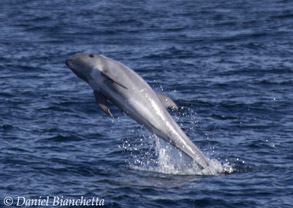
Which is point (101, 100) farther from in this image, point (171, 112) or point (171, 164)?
point (171, 112)

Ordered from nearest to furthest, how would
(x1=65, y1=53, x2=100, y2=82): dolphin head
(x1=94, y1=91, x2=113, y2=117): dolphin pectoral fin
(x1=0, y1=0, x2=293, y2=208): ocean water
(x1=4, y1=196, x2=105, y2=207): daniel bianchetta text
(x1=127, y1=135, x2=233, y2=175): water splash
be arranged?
(x1=4, y1=196, x2=105, y2=207): daniel bianchetta text, (x1=94, y1=91, x2=113, y2=117): dolphin pectoral fin, (x1=65, y1=53, x2=100, y2=82): dolphin head, (x1=0, y1=0, x2=293, y2=208): ocean water, (x1=127, y1=135, x2=233, y2=175): water splash

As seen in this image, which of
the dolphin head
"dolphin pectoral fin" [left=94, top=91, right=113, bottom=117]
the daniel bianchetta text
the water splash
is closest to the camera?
the daniel bianchetta text

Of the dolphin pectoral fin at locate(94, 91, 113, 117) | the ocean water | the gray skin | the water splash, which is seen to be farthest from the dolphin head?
the water splash

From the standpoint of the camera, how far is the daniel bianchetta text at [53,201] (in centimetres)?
1777

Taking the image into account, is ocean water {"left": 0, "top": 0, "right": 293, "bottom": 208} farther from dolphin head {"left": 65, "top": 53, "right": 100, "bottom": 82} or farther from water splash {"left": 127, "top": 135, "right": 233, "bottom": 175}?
dolphin head {"left": 65, "top": 53, "right": 100, "bottom": 82}

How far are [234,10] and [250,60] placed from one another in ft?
63.5

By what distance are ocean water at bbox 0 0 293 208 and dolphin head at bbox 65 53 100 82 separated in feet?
9.16

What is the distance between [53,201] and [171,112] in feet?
33.6

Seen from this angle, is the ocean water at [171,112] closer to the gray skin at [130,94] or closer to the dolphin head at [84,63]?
the gray skin at [130,94]

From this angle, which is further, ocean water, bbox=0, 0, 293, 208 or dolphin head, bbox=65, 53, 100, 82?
ocean water, bbox=0, 0, 293, 208

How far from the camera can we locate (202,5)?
5847 cm

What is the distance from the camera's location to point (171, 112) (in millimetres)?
27562

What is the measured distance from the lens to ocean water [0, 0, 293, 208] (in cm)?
1881

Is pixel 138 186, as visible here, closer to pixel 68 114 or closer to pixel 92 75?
pixel 92 75
